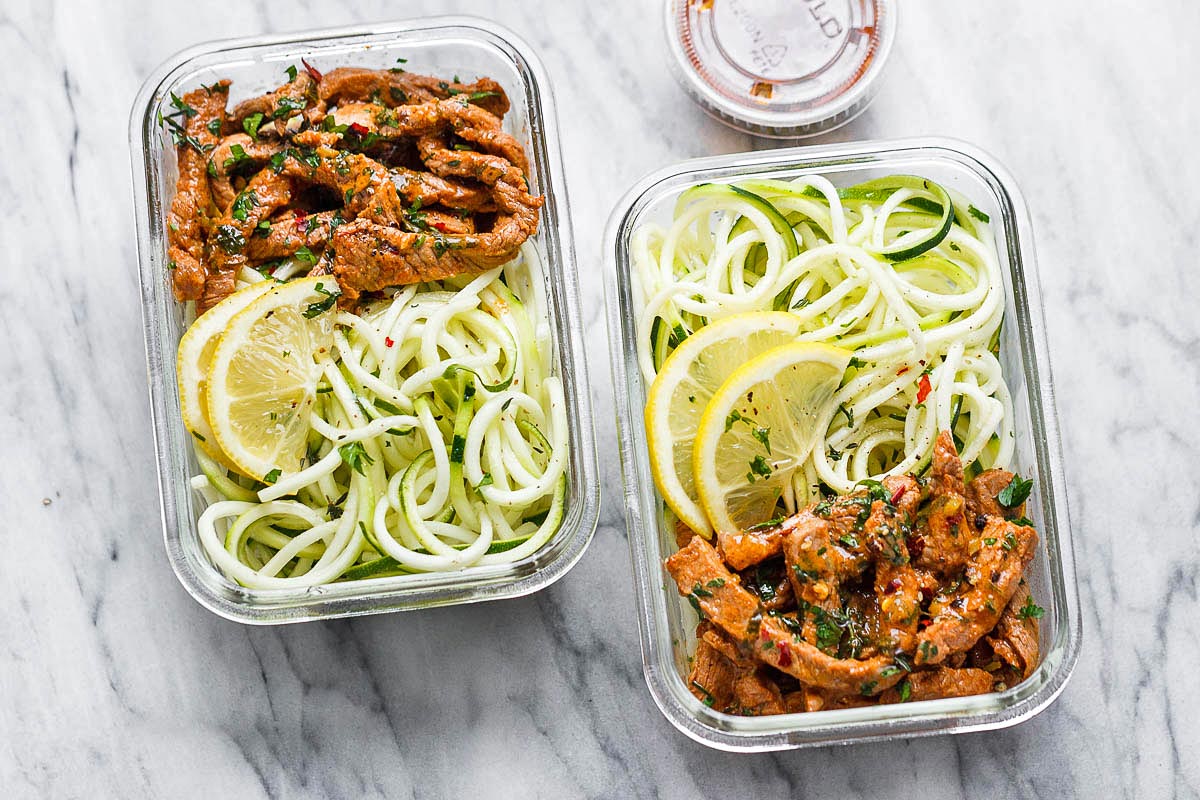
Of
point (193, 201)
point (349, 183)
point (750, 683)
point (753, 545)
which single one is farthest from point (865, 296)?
point (193, 201)

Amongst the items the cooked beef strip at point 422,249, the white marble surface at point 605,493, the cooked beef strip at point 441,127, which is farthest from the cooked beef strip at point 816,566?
the cooked beef strip at point 441,127

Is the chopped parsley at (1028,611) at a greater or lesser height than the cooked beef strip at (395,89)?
lesser

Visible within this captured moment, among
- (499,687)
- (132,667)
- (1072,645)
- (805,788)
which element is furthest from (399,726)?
(1072,645)

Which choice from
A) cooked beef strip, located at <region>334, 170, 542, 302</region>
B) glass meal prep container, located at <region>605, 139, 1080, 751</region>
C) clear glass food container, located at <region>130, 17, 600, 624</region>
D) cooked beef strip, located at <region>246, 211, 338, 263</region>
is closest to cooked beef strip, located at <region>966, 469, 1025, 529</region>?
glass meal prep container, located at <region>605, 139, 1080, 751</region>

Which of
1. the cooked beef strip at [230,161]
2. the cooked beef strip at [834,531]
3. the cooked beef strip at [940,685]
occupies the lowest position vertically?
the cooked beef strip at [940,685]

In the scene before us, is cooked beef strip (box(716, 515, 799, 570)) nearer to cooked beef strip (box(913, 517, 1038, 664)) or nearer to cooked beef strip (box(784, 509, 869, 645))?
cooked beef strip (box(784, 509, 869, 645))

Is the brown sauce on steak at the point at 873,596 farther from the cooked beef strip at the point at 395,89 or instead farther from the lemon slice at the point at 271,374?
the cooked beef strip at the point at 395,89

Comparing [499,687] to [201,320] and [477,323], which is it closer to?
[477,323]
